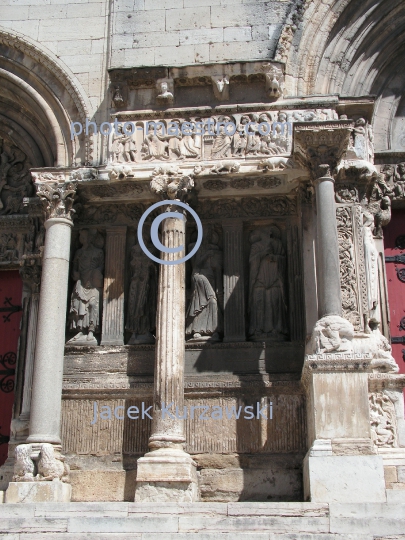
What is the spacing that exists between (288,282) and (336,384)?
2.28 metres

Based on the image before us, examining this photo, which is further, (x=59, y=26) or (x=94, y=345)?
(x=59, y=26)

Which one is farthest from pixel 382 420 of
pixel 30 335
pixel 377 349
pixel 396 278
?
pixel 30 335

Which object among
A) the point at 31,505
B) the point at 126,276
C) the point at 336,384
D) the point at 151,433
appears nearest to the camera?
the point at 31,505

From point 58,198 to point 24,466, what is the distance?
3.69m

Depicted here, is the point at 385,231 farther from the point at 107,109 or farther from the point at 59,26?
the point at 59,26

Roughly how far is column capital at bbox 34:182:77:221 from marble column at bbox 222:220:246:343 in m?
2.24

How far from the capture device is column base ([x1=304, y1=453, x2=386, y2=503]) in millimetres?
8234

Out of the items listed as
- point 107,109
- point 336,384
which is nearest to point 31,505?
point 336,384

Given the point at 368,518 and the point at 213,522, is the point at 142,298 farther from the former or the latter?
the point at 368,518

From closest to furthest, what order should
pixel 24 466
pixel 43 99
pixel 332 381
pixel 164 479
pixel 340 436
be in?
pixel 340 436
pixel 332 381
pixel 164 479
pixel 24 466
pixel 43 99

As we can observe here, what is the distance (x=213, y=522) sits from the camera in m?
7.41

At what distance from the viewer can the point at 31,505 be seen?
7945 mm

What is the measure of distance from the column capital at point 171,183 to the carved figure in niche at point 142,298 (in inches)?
37.8

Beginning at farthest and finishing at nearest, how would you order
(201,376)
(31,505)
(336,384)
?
(201,376) → (336,384) → (31,505)
